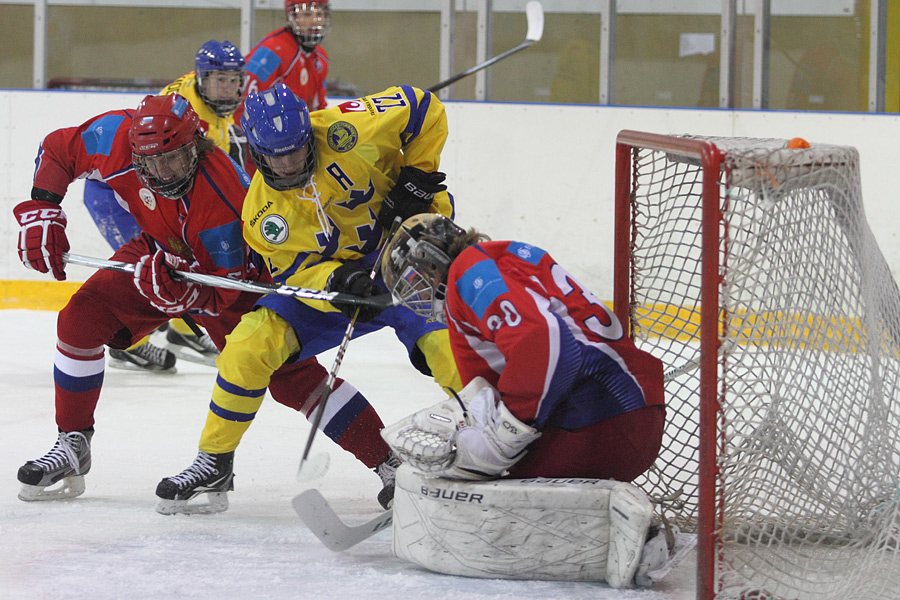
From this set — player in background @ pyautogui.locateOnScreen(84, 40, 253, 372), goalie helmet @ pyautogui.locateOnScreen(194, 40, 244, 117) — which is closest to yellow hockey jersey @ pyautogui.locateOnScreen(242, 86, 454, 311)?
player in background @ pyautogui.locateOnScreen(84, 40, 253, 372)

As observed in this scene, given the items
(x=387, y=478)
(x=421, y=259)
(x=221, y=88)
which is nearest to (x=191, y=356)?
(x=221, y=88)

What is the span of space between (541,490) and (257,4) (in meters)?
4.27

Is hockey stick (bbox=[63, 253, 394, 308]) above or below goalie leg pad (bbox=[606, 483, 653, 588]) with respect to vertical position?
above

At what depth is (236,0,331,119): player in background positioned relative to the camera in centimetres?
434

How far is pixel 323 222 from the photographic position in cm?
230

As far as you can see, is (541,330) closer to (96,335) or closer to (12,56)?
(96,335)

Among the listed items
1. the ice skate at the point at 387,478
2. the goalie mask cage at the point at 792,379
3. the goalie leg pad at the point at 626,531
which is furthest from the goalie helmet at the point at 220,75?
the goalie leg pad at the point at 626,531

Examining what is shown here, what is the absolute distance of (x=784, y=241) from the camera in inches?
68.1

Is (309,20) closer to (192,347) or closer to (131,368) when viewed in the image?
(192,347)

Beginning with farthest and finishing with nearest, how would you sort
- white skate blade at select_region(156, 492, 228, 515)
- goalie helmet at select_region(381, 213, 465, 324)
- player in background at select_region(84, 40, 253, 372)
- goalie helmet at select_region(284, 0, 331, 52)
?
1. goalie helmet at select_region(284, 0, 331, 52)
2. player in background at select_region(84, 40, 253, 372)
3. white skate blade at select_region(156, 492, 228, 515)
4. goalie helmet at select_region(381, 213, 465, 324)

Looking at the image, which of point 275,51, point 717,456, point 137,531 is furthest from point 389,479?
point 275,51

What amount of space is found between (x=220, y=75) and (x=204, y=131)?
213 millimetres

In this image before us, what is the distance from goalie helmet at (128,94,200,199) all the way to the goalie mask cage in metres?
1.00

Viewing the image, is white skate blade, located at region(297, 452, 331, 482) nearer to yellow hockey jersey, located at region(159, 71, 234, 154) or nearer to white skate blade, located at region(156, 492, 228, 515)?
white skate blade, located at region(156, 492, 228, 515)
